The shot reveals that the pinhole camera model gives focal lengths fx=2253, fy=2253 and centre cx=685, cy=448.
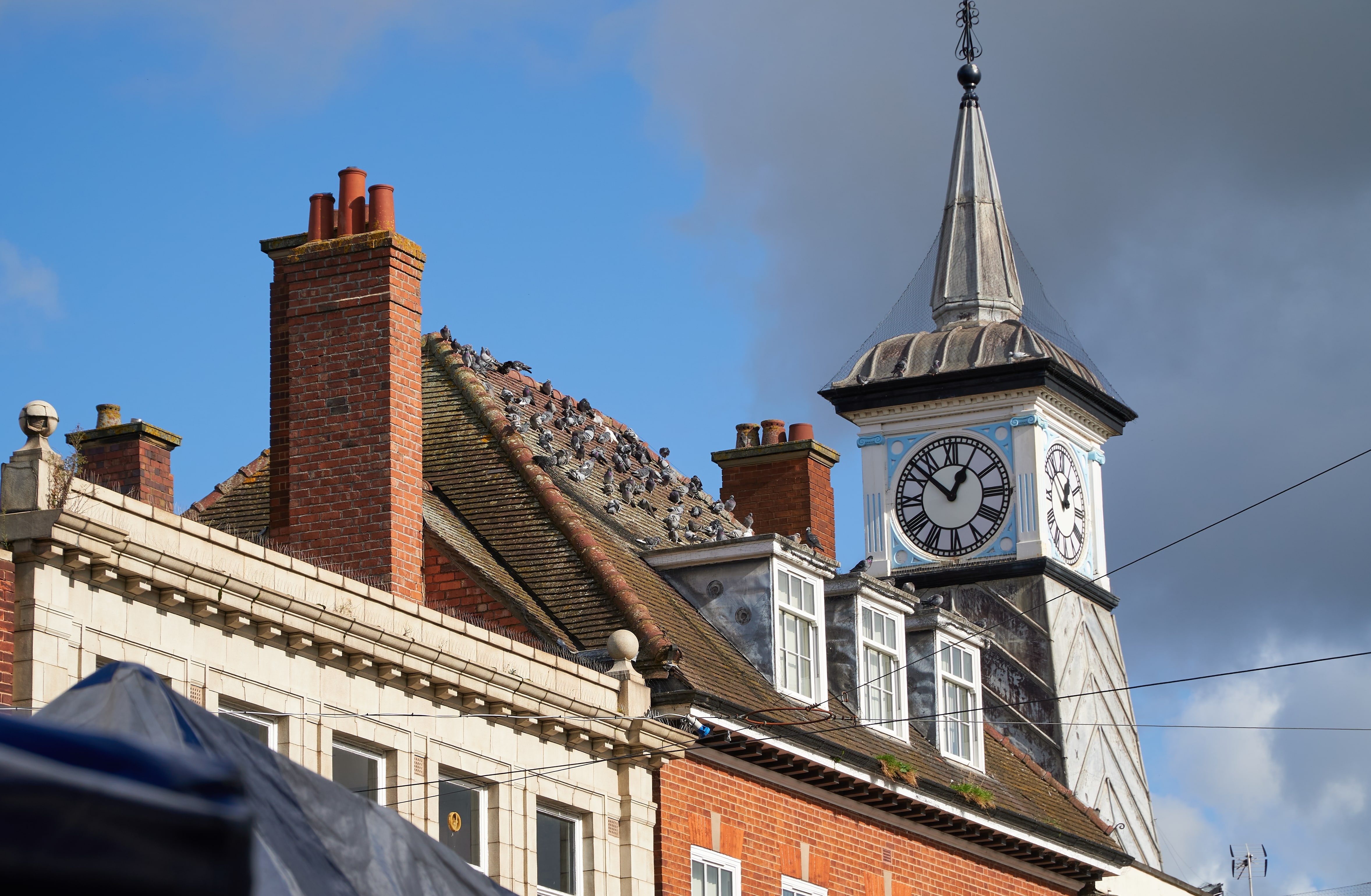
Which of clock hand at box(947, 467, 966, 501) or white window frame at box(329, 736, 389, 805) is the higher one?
clock hand at box(947, 467, 966, 501)

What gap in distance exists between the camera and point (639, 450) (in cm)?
2858

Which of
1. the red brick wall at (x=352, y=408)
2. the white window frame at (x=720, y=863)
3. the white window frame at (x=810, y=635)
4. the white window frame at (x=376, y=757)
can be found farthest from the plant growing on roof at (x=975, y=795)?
the white window frame at (x=376, y=757)

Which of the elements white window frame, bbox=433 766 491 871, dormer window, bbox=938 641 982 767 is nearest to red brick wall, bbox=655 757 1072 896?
dormer window, bbox=938 641 982 767

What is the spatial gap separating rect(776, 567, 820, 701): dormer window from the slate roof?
17.0 inches

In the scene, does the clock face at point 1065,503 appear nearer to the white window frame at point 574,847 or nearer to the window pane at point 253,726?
the white window frame at point 574,847

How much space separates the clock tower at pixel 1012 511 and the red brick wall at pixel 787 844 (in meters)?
19.9

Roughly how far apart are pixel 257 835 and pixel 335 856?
882 mm

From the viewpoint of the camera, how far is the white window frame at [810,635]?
23.8m

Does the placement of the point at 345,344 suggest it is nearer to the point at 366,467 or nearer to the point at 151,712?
the point at 366,467

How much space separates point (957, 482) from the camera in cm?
4912

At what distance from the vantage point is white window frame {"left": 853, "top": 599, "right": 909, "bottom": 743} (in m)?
25.2

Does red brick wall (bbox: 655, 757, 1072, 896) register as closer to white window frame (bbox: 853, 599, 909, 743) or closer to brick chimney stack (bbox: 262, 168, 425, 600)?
white window frame (bbox: 853, 599, 909, 743)

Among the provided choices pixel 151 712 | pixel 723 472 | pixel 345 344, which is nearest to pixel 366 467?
pixel 345 344

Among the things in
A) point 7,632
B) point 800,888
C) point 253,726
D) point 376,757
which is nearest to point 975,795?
point 800,888
